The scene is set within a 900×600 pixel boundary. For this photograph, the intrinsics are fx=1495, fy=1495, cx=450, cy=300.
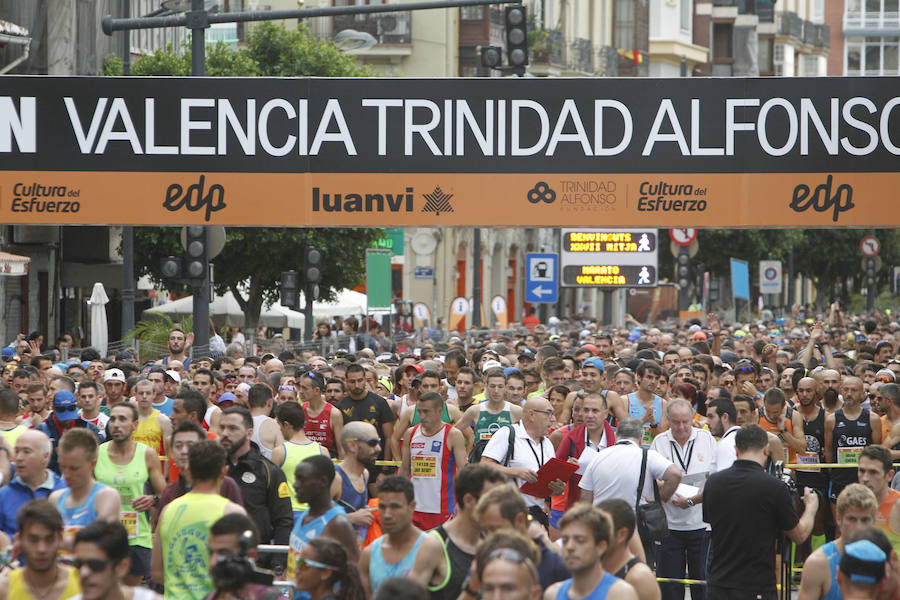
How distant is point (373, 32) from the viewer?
55.6m

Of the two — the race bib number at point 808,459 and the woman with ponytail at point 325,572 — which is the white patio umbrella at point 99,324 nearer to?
the race bib number at point 808,459

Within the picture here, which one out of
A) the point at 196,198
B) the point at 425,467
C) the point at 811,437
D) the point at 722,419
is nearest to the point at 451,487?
the point at 425,467

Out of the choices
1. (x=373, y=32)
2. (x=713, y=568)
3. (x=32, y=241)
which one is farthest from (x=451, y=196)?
(x=373, y=32)

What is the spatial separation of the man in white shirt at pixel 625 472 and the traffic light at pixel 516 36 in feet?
30.7

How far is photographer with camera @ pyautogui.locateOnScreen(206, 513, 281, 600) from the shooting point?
619cm

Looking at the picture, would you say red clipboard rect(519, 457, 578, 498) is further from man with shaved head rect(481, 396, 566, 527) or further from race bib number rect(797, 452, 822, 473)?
race bib number rect(797, 452, 822, 473)

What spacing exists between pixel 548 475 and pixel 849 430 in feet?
12.5

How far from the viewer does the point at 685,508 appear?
33.6 ft

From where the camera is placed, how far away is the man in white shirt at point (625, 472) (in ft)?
31.8

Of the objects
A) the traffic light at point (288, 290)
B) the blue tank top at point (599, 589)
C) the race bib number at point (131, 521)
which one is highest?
the traffic light at point (288, 290)

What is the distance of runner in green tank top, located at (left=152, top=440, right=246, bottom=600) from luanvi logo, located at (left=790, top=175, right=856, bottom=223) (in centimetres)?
806

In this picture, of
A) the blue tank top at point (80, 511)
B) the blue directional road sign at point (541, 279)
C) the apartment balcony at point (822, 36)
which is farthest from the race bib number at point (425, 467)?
the apartment balcony at point (822, 36)

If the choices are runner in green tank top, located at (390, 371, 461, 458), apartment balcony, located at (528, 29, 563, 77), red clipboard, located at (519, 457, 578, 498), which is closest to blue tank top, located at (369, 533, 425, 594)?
red clipboard, located at (519, 457, 578, 498)

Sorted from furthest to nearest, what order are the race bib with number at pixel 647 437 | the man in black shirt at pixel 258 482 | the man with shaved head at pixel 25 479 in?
1. the race bib with number at pixel 647 437
2. the man in black shirt at pixel 258 482
3. the man with shaved head at pixel 25 479
